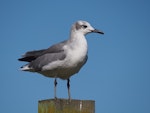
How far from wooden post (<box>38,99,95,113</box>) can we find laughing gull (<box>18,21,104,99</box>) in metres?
1.44

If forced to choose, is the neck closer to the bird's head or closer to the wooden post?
the bird's head

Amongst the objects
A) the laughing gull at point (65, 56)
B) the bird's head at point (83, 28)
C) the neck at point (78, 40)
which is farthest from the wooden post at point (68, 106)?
the bird's head at point (83, 28)

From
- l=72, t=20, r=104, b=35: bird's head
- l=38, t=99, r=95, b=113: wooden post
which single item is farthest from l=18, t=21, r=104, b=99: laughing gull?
l=38, t=99, r=95, b=113: wooden post

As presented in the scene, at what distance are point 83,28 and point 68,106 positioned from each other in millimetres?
2465

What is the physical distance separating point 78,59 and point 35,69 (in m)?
1.23

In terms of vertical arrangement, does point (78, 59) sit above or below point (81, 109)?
above

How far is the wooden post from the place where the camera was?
524cm

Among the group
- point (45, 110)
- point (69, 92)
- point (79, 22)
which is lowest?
point (45, 110)

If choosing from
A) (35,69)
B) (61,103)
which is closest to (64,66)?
(35,69)

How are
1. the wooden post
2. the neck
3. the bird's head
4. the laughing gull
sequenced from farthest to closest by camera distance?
the bird's head → the neck → the laughing gull → the wooden post

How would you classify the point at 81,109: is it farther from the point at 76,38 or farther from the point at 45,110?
the point at 76,38

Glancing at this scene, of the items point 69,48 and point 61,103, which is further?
point 69,48

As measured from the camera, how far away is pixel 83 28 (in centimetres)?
723

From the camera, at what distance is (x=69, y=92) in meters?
6.67
